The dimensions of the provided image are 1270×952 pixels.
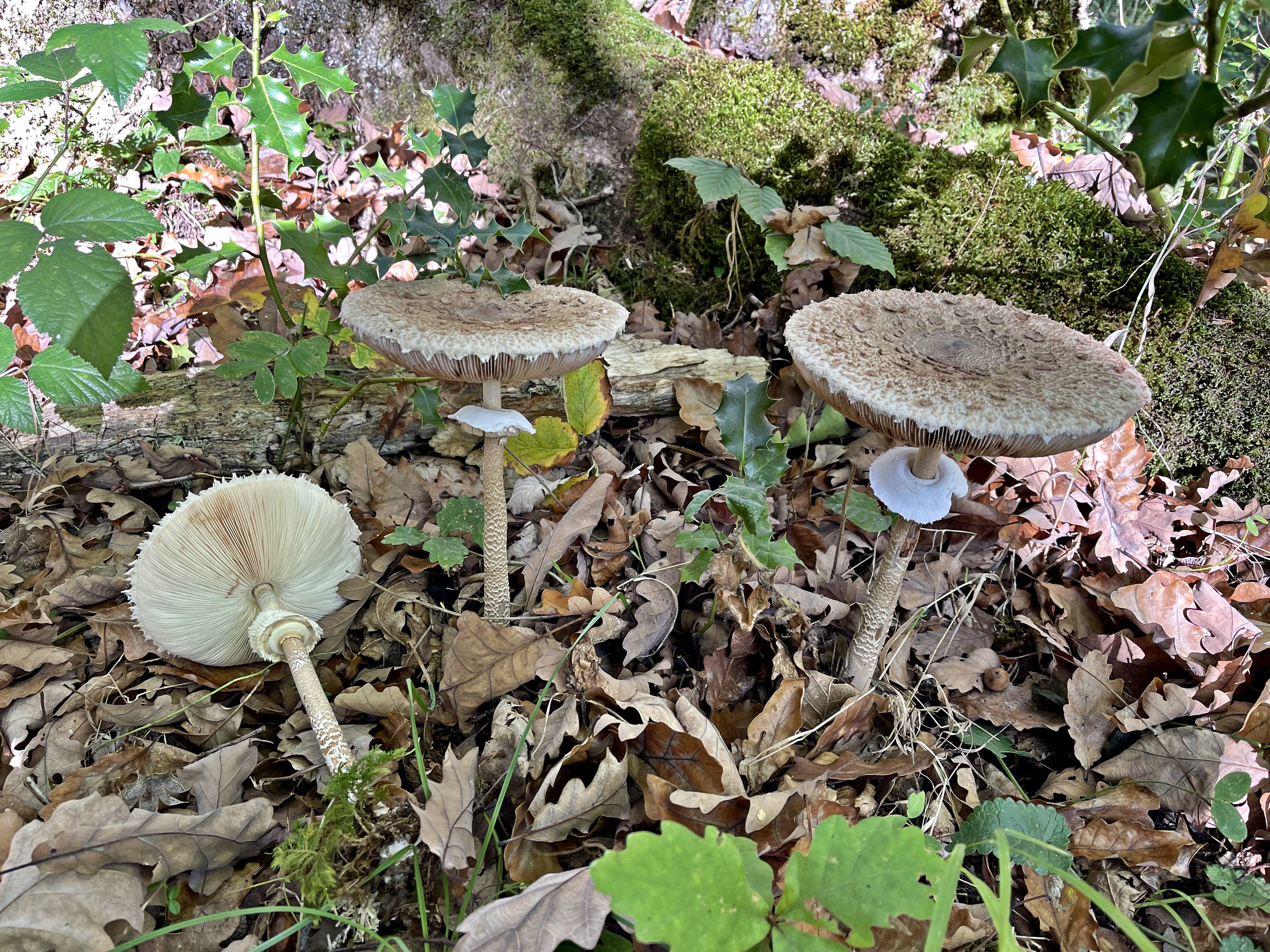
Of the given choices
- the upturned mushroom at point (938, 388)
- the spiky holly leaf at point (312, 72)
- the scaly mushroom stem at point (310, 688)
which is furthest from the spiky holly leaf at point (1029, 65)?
Result: the scaly mushroom stem at point (310, 688)

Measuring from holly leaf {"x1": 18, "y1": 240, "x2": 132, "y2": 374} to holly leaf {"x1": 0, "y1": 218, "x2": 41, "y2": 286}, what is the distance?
35 mm

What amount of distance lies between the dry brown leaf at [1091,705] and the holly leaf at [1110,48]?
1931mm

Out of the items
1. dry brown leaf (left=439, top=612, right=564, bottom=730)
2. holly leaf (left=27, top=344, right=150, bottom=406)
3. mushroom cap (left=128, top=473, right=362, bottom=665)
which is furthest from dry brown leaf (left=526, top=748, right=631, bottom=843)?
holly leaf (left=27, top=344, right=150, bottom=406)

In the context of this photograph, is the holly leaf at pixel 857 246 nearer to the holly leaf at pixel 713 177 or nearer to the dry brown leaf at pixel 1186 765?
the holly leaf at pixel 713 177

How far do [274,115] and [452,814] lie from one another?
7.23 ft

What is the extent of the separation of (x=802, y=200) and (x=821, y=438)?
127 centimetres

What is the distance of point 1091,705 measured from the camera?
2.51 meters

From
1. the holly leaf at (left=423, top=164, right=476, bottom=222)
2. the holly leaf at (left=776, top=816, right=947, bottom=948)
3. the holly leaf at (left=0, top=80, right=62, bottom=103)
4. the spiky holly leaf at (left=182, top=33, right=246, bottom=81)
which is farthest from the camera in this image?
the holly leaf at (left=423, top=164, right=476, bottom=222)

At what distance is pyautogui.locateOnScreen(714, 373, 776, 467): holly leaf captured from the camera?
95.7 inches

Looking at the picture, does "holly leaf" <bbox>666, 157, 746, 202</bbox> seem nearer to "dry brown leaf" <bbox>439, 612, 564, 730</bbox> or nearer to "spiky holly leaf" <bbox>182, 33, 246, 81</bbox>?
"spiky holly leaf" <bbox>182, 33, 246, 81</bbox>

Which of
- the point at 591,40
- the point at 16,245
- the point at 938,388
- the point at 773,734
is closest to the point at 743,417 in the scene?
the point at 938,388

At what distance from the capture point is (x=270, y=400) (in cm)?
255

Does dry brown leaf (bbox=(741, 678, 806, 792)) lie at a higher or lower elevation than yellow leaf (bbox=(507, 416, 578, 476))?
lower

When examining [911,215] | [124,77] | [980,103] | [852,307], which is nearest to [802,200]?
[911,215]
